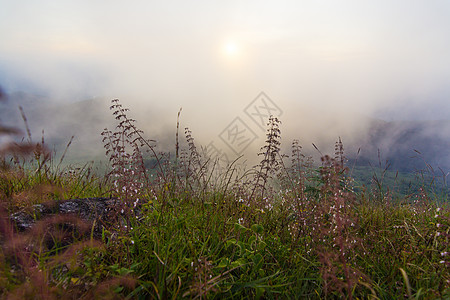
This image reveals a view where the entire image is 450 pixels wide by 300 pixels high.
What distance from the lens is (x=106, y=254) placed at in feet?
7.50

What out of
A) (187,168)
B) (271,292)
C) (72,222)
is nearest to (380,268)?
(271,292)

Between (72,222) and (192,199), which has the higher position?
(192,199)

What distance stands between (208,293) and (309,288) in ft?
3.54

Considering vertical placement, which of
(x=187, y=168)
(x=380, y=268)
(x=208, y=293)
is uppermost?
(x=187, y=168)

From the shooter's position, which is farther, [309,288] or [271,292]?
[309,288]

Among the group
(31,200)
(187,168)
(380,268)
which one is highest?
(187,168)

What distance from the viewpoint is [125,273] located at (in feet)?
6.16

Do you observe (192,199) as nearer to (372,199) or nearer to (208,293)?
(208,293)

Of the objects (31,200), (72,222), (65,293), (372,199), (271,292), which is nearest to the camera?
(65,293)

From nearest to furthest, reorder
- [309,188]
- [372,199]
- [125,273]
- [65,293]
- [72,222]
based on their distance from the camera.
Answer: [65,293], [125,273], [72,222], [309,188], [372,199]

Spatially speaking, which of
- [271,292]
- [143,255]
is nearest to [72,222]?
[143,255]

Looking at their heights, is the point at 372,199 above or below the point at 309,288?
above

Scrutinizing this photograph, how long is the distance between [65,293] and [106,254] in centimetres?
55

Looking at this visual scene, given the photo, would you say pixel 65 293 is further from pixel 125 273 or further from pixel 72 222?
pixel 72 222
